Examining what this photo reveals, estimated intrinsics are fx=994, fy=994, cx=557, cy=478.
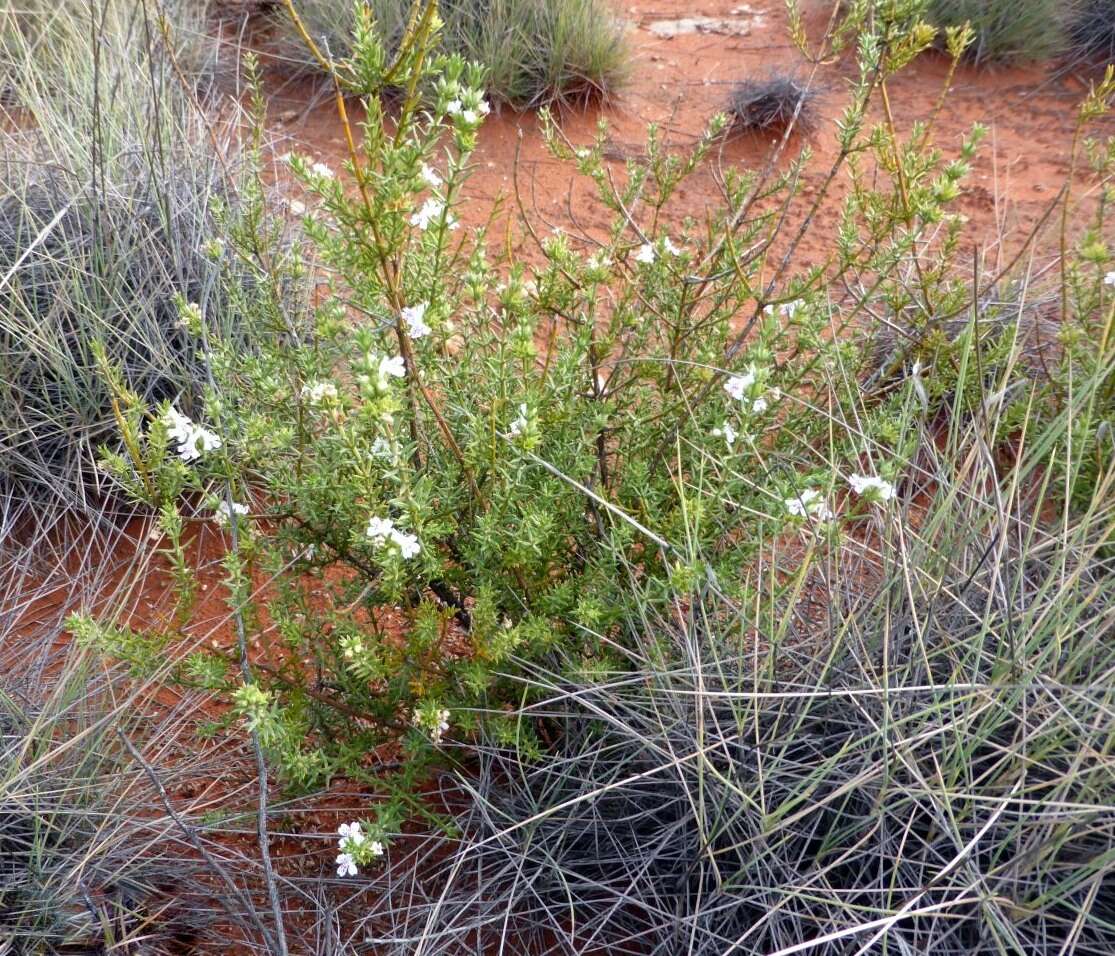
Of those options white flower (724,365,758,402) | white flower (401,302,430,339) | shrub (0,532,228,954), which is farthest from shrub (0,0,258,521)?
white flower (724,365,758,402)

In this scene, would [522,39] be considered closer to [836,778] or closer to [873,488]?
[873,488]

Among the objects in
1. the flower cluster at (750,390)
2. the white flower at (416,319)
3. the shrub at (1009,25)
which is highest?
the white flower at (416,319)

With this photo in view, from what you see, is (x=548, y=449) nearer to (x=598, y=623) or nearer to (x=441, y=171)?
(x=598, y=623)

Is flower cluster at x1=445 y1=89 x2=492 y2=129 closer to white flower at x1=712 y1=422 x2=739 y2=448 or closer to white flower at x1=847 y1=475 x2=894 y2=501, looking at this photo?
white flower at x1=712 y1=422 x2=739 y2=448

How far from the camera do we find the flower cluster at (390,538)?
160 centimetres

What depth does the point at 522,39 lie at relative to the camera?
16.7 feet

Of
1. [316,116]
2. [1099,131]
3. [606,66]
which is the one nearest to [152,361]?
[316,116]

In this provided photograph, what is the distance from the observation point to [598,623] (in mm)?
1921

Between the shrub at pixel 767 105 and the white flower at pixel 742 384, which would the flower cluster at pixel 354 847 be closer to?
the white flower at pixel 742 384

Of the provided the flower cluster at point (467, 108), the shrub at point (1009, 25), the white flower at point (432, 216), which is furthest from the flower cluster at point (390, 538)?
the shrub at point (1009, 25)

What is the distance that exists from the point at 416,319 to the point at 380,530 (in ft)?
1.21

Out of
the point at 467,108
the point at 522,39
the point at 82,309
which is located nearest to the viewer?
the point at 467,108

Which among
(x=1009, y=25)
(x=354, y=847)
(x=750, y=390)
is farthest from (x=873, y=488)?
(x=1009, y=25)

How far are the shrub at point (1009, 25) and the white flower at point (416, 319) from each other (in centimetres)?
510
